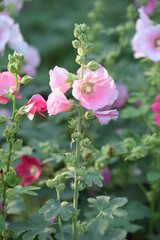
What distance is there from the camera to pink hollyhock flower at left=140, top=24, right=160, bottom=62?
2.28 m

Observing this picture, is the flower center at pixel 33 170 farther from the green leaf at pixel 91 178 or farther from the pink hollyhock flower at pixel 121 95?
the pink hollyhock flower at pixel 121 95

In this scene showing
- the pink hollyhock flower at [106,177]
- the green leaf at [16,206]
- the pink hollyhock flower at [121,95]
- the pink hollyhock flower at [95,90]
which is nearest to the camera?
the pink hollyhock flower at [95,90]

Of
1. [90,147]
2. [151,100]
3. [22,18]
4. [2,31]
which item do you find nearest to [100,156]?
[151,100]

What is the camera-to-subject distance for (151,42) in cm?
232

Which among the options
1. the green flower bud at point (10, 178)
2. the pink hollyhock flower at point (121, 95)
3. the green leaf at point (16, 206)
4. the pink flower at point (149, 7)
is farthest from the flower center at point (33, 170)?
the pink flower at point (149, 7)

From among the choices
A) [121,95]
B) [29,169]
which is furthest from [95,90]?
[121,95]

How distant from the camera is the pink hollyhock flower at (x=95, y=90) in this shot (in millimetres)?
1546

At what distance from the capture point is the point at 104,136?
9.72 ft

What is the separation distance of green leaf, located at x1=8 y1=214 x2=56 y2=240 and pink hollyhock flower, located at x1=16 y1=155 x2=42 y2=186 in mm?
459

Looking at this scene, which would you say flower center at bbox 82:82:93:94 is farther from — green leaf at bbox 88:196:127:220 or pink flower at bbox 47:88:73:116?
green leaf at bbox 88:196:127:220

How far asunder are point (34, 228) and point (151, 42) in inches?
39.9

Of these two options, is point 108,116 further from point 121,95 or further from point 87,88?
point 121,95

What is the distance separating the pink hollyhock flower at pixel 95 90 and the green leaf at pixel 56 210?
0.30m

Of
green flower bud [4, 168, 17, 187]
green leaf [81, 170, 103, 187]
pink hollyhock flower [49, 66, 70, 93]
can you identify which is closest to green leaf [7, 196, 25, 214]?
green flower bud [4, 168, 17, 187]
